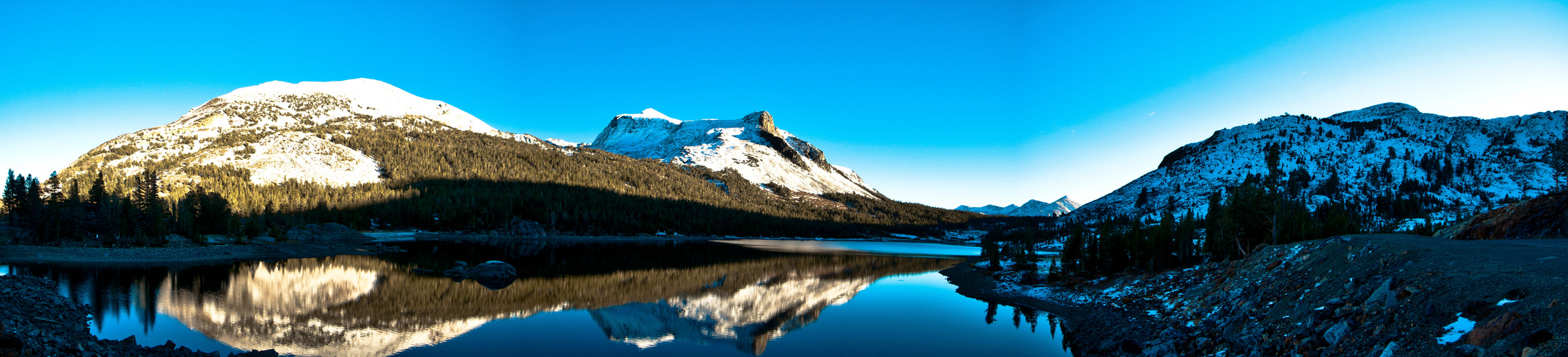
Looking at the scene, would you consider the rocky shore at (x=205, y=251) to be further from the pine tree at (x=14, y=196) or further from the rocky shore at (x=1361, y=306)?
the rocky shore at (x=1361, y=306)

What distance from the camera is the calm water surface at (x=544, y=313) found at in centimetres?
2742

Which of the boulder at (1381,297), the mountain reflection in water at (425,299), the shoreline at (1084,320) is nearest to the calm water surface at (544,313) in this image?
the mountain reflection in water at (425,299)

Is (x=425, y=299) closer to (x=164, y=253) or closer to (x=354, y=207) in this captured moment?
(x=164, y=253)

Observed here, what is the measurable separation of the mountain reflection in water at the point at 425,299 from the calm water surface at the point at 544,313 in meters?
0.18

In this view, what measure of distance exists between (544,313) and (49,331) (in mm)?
18994

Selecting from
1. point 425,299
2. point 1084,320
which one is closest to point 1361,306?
point 1084,320

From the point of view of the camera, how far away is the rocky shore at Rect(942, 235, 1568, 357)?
12.0 metres

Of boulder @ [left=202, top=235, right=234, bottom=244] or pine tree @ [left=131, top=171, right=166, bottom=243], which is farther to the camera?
boulder @ [left=202, top=235, right=234, bottom=244]

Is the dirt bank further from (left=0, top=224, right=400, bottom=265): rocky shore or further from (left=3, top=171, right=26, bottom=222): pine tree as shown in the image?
(left=3, top=171, right=26, bottom=222): pine tree

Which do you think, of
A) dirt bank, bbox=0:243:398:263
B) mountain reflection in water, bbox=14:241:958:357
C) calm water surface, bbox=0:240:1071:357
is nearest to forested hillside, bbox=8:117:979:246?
dirt bank, bbox=0:243:398:263

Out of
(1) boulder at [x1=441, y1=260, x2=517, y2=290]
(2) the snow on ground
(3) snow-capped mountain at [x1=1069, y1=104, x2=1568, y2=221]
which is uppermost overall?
(3) snow-capped mountain at [x1=1069, y1=104, x2=1568, y2=221]

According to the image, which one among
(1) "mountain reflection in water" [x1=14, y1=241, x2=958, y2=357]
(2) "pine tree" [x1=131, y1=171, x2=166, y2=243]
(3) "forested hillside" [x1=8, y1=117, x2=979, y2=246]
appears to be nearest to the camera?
(1) "mountain reflection in water" [x1=14, y1=241, x2=958, y2=357]

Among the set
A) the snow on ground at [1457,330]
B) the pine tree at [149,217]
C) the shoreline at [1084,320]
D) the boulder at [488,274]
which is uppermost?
the pine tree at [149,217]

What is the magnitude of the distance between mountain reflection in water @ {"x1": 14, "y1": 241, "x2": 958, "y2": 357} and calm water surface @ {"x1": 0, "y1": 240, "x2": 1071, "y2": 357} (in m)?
0.18
